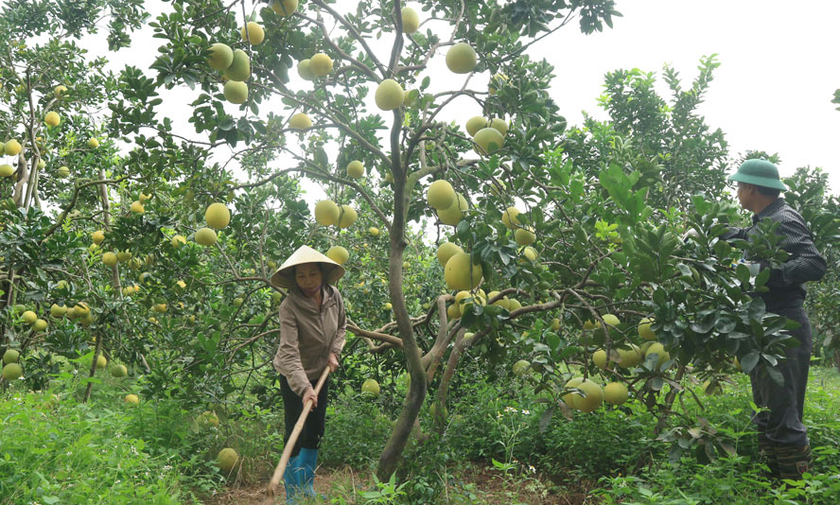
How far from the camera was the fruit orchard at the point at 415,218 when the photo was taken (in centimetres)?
207

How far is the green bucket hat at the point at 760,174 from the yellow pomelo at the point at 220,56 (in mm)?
2519

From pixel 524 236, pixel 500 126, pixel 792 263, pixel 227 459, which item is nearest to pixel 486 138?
pixel 500 126

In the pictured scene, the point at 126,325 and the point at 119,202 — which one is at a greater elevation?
the point at 119,202

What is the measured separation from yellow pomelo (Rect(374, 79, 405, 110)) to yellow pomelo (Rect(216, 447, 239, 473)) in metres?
2.34

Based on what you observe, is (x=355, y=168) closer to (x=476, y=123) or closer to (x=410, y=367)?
(x=476, y=123)

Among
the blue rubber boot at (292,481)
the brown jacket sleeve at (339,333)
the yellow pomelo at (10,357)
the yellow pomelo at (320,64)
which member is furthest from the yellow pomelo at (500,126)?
the yellow pomelo at (10,357)

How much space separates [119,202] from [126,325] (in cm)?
225

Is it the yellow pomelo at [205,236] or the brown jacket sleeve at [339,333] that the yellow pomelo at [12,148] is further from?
the brown jacket sleeve at [339,333]

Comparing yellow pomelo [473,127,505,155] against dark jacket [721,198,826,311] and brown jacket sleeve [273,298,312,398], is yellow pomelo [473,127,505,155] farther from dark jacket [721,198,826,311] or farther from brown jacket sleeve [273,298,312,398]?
brown jacket sleeve [273,298,312,398]

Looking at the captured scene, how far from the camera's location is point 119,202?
6.14 meters

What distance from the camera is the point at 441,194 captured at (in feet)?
8.19

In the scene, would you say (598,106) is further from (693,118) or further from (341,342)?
(341,342)

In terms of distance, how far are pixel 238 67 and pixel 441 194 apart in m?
1.16

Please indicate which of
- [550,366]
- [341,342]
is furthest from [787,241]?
[341,342]
